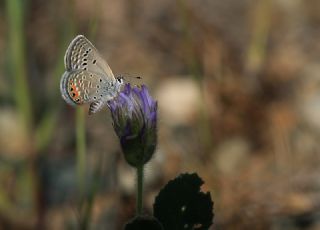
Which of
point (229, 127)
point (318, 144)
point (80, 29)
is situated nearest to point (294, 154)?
point (318, 144)

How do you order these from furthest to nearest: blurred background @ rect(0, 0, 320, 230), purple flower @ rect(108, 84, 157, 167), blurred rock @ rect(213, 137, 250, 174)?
blurred rock @ rect(213, 137, 250, 174) < blurred background @ rect(0, 0, 320, 230) < purple flower @ rect(108, 84, 157, 167)

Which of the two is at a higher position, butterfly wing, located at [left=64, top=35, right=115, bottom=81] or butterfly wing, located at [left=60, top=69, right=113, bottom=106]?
butterfly wing, located at [left=64, top=35, right=115, bottom=81]

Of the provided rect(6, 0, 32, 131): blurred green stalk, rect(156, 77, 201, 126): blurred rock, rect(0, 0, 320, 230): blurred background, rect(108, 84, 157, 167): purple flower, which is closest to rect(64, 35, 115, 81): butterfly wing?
rect(108, 84, 157, 167): purple flower

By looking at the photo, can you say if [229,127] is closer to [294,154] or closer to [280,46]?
[294,154]

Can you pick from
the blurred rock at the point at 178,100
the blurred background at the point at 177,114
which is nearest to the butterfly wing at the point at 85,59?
the blurred background at the point at 177,114

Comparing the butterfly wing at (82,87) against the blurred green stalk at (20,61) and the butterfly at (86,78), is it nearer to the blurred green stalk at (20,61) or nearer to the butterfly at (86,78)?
the butterfly at (86,78)

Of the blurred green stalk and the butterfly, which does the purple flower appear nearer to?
the butterfly

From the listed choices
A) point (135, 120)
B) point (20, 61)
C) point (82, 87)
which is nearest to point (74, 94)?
point (82, 87)
